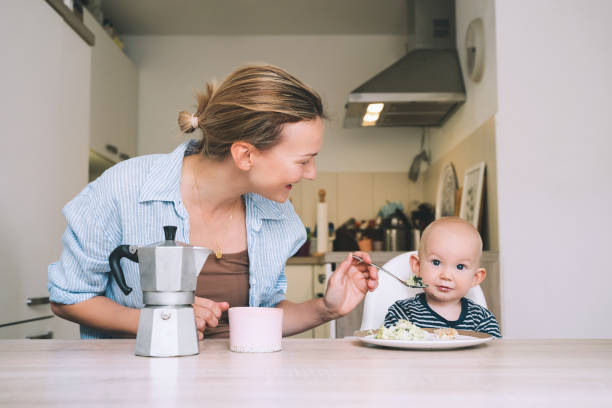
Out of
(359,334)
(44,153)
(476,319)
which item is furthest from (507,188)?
(44,153)

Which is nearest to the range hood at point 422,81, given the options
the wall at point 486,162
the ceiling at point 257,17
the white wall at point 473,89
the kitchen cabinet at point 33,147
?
the white wall at point 473,89

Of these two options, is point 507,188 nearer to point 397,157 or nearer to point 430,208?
point 430,208

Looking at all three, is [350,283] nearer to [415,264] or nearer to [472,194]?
[415,264]

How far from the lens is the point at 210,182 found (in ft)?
4.31

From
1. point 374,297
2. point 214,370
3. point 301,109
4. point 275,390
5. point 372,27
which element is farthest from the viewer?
point 372,27

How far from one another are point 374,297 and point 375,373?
72 cm

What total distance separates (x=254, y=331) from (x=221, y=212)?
563 millimetres

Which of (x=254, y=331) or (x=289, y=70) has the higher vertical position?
(x=289, y=70)

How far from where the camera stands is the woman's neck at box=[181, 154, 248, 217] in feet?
4.28

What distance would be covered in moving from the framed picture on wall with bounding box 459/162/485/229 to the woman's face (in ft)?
3.96

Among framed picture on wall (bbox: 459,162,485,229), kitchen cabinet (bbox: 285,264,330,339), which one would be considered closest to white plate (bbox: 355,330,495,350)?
framed picture on wall (bbox: 459,162,485,229)

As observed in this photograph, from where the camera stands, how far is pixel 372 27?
3.72 meters

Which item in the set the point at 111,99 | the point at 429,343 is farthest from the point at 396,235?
the point at 429,343

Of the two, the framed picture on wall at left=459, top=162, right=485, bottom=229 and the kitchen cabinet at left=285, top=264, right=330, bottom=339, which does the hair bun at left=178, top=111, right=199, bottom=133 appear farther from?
the kitchen cabinet at left=285, top=264, right=330, bottom=339
